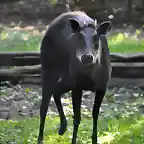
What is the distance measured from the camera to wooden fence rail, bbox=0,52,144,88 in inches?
324

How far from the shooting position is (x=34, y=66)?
327 inches

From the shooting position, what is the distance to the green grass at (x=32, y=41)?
9675 mm

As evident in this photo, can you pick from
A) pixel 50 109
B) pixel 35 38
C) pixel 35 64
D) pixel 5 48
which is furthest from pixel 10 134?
pixel 35 38

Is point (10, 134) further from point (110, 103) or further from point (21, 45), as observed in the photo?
point (21, 45)

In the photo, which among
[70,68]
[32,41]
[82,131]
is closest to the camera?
[70,68]

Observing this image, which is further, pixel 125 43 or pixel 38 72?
pixel 125 43

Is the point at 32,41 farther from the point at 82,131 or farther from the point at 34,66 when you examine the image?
the point at 82,131

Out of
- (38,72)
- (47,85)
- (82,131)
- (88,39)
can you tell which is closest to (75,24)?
(88,39)

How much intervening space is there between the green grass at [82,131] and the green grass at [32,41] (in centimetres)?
349

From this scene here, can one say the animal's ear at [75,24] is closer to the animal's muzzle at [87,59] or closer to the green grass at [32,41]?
the animal's muzzle at [87,59]

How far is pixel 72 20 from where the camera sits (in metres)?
3.88

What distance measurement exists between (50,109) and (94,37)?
3.32 metres

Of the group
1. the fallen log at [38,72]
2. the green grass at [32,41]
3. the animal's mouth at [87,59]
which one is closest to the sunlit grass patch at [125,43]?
the green grass at [32,41]

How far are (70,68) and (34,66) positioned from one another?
4.20m
